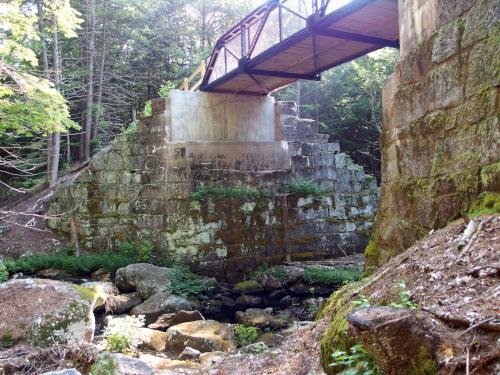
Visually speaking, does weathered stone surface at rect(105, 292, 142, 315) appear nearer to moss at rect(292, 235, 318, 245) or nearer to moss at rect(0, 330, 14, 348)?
moss at rect(0, 330, 14, 348)

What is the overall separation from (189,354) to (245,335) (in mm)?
1220

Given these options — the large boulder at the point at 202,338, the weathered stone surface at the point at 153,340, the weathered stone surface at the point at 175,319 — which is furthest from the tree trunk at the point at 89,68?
the large boulder at the point at 202,338

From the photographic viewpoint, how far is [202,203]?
13.3m

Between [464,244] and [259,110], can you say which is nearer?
[464,244]

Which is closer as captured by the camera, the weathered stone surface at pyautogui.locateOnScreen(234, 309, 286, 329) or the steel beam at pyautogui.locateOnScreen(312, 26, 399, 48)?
the steel beam at pyautogui.locateOnScreen(312, 26, 399, 48)

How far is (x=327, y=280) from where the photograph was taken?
12.4 meters

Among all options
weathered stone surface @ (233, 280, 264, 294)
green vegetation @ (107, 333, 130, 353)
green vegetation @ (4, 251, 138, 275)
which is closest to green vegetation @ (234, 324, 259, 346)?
green vegetation @ (107, 333, 130, 353)

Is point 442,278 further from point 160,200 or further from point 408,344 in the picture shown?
point 160,200

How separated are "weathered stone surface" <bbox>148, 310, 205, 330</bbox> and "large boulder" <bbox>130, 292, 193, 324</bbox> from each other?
38cm

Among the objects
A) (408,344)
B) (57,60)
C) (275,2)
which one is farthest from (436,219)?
(57,60)

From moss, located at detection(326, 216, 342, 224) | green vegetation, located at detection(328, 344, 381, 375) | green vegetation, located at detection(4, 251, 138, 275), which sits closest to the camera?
green vegetation, located at detection(328, 344, 381, 375)

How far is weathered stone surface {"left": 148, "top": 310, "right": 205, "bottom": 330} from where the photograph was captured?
931 centimetres

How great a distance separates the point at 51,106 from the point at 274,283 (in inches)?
278

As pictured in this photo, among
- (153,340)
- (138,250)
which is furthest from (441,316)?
(138,250)
